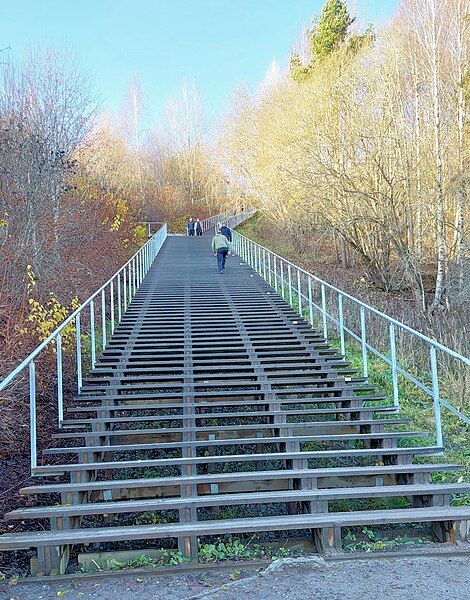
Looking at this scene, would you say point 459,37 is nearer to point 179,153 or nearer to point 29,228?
point 29,228

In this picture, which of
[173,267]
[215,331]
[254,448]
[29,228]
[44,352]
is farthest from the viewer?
[173,267]

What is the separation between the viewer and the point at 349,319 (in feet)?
46.3

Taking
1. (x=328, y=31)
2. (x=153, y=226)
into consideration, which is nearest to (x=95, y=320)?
(x=328, y=31)

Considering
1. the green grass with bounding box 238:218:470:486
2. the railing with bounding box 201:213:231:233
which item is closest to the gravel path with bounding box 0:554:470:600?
the green grass with bounding box 238:218:470:486

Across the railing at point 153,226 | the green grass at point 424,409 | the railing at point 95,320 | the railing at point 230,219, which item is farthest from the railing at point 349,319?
the railing at point 230,219

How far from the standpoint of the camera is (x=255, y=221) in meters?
43.8

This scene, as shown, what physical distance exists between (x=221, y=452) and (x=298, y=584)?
3172 mm

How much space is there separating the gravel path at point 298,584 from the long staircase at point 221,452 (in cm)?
28

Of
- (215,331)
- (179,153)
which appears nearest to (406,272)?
(215,331)

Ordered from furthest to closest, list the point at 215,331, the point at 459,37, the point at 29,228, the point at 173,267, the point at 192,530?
the point at 173,267, the point at 459,37, the point at 29,228, the point at 215,331, the point at 192,530

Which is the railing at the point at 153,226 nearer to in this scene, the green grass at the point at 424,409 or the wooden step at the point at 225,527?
the green grass at the point at 424,409

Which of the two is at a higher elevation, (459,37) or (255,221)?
(459,37)

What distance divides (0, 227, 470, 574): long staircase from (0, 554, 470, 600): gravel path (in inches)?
10.9

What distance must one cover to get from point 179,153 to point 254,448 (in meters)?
48.0
